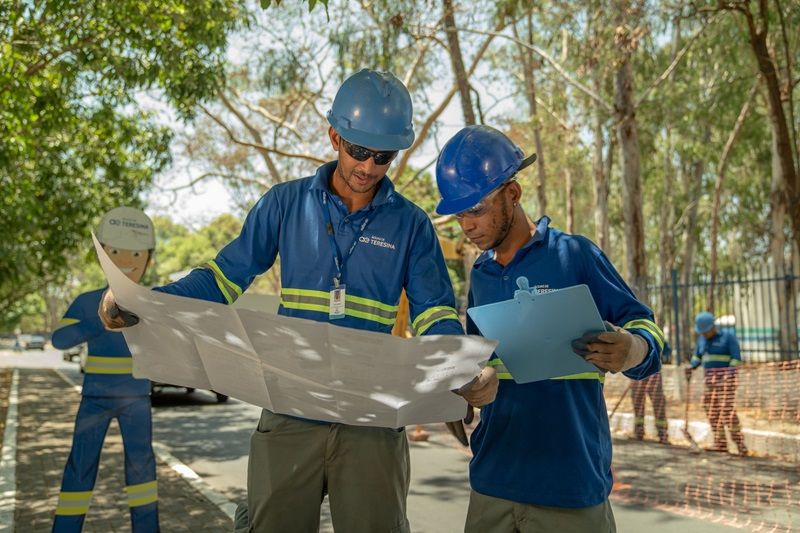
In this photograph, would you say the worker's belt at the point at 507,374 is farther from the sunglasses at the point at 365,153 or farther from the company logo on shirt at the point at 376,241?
the sunglasses at the point at 365,153

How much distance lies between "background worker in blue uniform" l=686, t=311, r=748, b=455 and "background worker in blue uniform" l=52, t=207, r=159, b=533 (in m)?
7.64

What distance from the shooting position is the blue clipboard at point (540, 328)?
201 centimetres

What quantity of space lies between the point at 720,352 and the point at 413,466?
4.97 metres

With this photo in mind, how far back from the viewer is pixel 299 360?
88.8 inches

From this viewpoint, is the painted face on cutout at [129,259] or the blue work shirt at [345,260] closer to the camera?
the blue work shirt at [345,260]

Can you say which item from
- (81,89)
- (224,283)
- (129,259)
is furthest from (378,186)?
(81,89)

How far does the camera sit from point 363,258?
8.61 ft

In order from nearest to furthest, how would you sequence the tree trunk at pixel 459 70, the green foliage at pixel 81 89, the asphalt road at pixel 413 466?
1. the asphalt road at pixel 413 466
2. the green foliage at pixel 81 89
3. the tree trunk at pixel 459 70

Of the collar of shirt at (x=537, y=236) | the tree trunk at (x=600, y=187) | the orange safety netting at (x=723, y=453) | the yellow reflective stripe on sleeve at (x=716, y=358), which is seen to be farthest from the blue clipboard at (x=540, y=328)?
the tree trunk at (x=600, y=187)

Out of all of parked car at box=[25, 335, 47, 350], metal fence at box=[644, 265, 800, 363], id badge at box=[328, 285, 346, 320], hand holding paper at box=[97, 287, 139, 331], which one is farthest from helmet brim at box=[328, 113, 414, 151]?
parked car at box=[25, 335, 47, 350]

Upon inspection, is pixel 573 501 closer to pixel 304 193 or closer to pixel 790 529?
pixel 304 193

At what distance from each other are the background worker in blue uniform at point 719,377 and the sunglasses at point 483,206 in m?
8.60

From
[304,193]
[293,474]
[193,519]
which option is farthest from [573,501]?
[193,519]

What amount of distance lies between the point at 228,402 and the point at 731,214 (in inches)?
924
